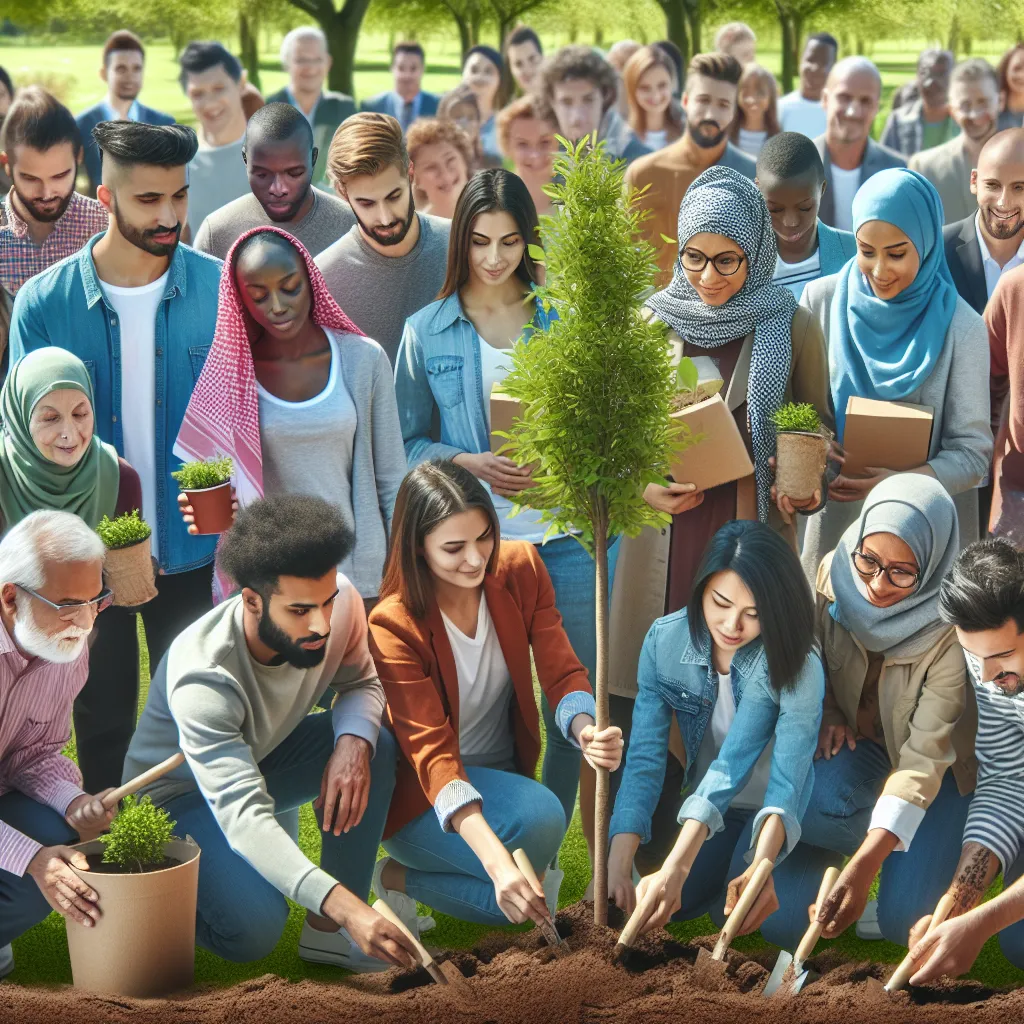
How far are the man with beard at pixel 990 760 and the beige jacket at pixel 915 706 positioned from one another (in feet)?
0.31

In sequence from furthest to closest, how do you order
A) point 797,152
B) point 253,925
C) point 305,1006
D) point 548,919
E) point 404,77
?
1. point 404,77
2. point 797,152
3. point 253,925
4. point 548,919
5. point 305,1006

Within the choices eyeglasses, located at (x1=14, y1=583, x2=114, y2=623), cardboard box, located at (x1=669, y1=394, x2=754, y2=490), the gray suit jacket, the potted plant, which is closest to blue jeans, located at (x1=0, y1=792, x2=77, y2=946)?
the potted plant

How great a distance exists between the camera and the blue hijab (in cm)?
464

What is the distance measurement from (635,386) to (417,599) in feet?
3.15

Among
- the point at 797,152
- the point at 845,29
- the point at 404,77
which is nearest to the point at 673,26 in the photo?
the point at 845,29

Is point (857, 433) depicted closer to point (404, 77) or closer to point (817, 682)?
point (817, 682)

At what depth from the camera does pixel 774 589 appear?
395 centimetres

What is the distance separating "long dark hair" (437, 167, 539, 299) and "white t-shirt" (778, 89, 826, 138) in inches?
274

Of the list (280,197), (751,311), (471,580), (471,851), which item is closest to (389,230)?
(280,197)

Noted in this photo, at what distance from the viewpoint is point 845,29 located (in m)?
23.9

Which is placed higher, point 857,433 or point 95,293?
point 95,293

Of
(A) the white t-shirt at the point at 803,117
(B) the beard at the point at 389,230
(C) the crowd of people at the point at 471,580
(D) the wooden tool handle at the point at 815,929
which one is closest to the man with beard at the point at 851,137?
(C) the crowd of people at the point at 471,580

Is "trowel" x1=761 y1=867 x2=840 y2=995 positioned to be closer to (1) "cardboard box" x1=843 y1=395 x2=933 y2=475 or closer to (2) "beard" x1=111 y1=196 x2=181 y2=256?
(1) "cardboard box" x1=843 y1=395 x2=933 y2=475

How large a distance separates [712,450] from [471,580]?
0.83 m
